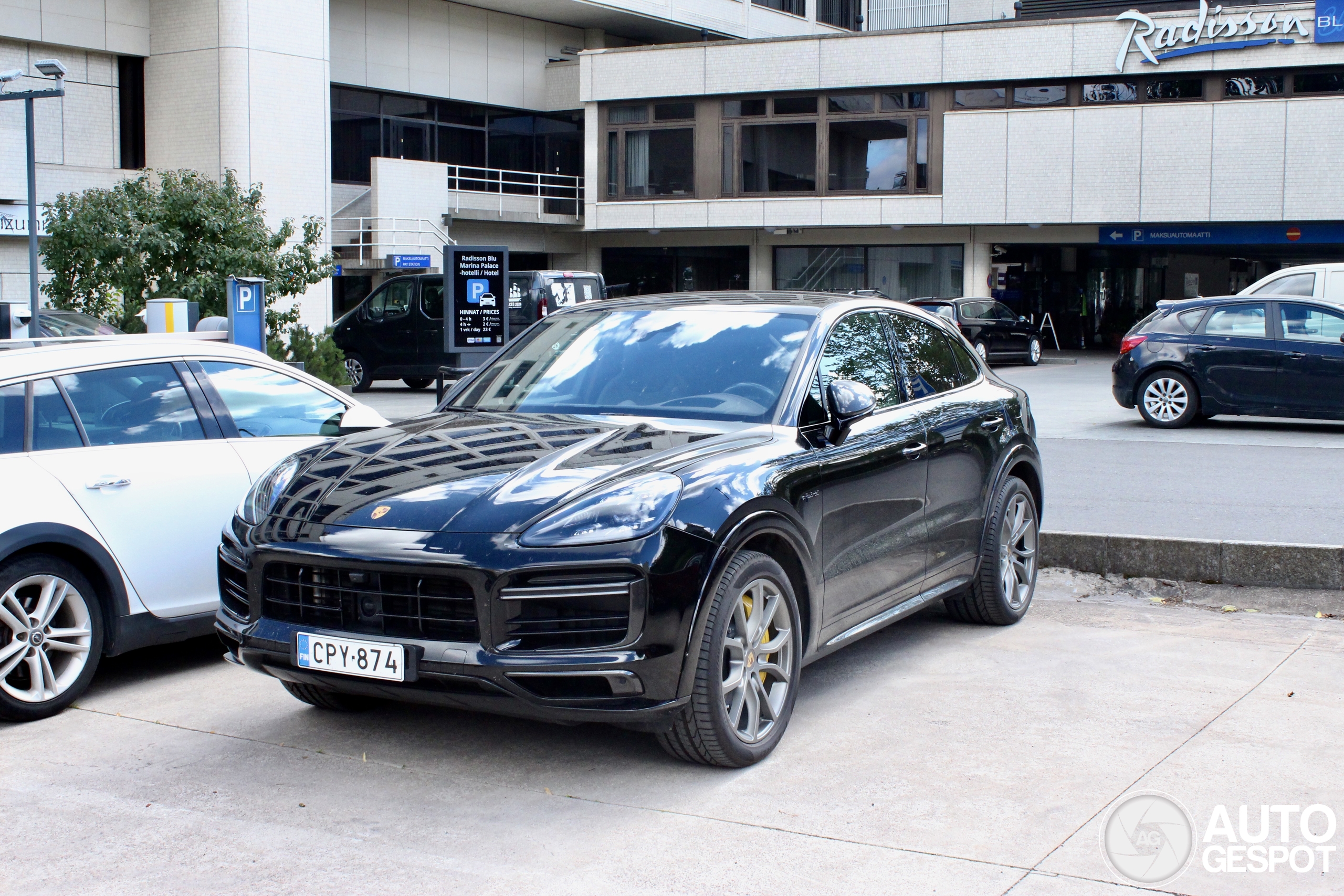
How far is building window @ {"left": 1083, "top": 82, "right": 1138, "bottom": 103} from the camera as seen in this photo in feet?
108

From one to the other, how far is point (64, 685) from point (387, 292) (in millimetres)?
18257

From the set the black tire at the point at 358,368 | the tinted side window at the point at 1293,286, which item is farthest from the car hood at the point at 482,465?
the black tire at the point at 358,368

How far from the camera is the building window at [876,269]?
3666cm

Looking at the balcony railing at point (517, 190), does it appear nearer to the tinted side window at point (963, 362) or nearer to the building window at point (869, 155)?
the building window at point (869, 155)

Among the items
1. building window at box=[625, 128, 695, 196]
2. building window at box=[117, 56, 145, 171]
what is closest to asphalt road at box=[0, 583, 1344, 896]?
building window at box=[117, 56, 145, 171]

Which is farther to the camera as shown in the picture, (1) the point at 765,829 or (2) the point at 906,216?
(2) the point at 906,216

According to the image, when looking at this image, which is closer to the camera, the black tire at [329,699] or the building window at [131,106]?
the black tire at [329,699]

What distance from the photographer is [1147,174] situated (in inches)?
1282

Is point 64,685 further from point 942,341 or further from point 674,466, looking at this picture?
point 942,341

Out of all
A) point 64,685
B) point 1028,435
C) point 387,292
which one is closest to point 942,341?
point 1028,435

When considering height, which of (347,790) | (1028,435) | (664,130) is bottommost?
(347,790)

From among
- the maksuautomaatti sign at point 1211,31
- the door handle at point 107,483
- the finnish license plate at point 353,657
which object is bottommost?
the finnish license plate at point 353,657

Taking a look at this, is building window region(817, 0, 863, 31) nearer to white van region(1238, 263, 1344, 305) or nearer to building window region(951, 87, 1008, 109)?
building window region(951, 87, 1008, 109)
